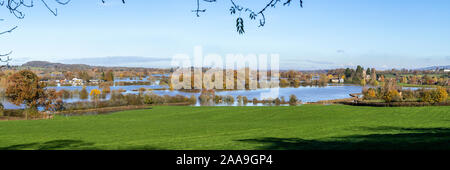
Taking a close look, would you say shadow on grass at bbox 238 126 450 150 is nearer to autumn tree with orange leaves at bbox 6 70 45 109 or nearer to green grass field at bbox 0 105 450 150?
green grass field at bbox 0 105 450 150

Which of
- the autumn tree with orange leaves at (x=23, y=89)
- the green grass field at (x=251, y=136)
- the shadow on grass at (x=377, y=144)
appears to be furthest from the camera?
the autumn tree with orange leaves at (x=23, y=89)

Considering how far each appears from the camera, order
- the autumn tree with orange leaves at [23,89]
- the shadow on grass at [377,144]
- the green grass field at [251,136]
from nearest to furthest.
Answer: the shadow on grass at [377,144]
the green grass field at [251,136]
the autumn tree with orange leaves at [23,89]

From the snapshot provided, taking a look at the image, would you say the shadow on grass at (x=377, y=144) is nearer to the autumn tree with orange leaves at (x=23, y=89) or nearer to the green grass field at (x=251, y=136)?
the green grass field at (x=251, y=136)

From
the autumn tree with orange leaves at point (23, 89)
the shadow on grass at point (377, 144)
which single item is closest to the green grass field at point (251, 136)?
the shadow on grass at point (377, 144)

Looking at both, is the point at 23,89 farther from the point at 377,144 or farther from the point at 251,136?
the point at 377,144

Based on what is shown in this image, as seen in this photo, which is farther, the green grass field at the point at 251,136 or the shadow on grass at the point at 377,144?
the green grass field at the point at 251,136

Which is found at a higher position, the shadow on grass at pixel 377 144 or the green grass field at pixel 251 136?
the shadow on grass at pixel 377 144

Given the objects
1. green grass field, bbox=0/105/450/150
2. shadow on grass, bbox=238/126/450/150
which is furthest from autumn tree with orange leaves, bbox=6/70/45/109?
shadow on grass, bbox=238/126/450/150

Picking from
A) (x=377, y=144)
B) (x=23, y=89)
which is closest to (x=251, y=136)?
(x=377, y=144)

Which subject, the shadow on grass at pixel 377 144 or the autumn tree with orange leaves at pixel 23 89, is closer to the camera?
the shadow on grass at pixel 377 144
